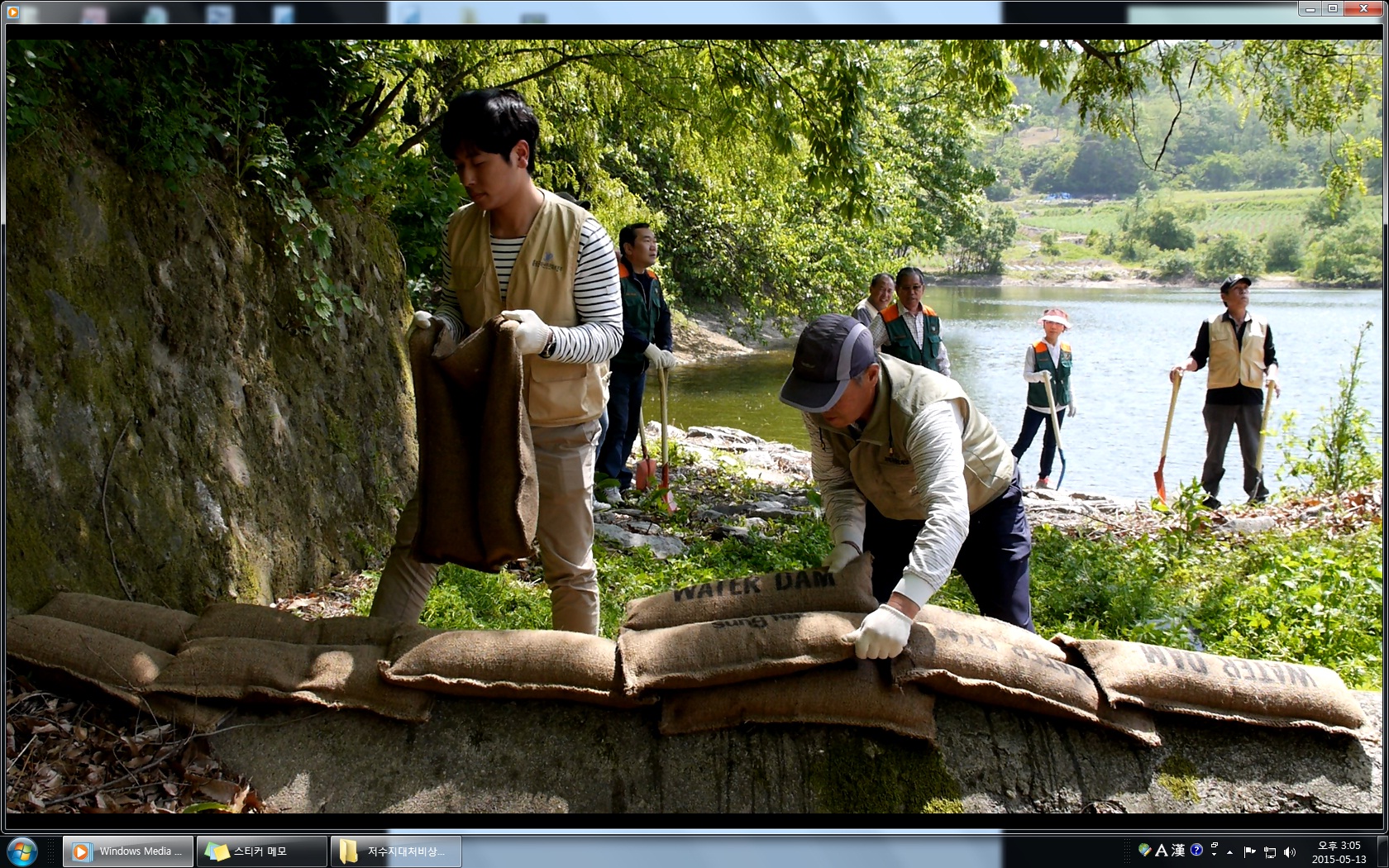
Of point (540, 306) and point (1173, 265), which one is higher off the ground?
point (1173, 265)

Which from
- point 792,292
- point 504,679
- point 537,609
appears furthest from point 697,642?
point 792,292

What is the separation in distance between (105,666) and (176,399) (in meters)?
1.30

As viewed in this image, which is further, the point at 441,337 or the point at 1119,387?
the point at 1119,387

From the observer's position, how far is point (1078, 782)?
2.43 metres

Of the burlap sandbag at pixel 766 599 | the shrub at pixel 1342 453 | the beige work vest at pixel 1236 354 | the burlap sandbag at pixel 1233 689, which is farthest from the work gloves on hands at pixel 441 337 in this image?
the shrub at pixel 1342 453

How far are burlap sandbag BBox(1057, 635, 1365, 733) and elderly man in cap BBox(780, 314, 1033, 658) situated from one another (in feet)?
1.71

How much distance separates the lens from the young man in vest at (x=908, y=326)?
6805mm

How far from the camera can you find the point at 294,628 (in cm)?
278

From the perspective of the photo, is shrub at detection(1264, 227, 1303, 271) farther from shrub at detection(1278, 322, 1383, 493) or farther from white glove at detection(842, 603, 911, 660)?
white glove at detection(842, 603, 911, 660)

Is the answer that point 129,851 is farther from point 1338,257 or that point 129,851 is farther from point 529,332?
point 1338,257

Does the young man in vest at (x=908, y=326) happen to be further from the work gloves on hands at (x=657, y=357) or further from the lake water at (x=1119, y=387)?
the lake water at (x=1119, y=387)

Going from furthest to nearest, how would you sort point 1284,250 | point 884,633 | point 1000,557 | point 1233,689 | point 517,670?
1. point 1284,250
2. point 1000,557
3. point 517,670
4. point 1233,689
5. point 884,633

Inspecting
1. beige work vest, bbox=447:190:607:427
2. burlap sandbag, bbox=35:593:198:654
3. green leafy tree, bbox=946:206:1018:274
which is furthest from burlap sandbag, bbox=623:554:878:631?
green leafy tree, bbox=946:206:1018:274

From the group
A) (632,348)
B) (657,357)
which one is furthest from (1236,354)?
(632,348)
